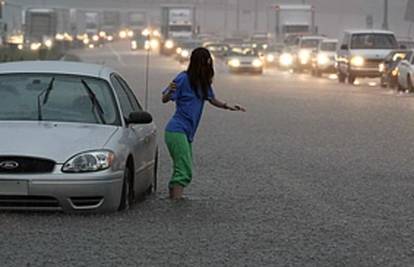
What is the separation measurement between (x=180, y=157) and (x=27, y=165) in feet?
6.99

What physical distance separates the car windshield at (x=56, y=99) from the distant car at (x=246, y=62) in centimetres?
4936

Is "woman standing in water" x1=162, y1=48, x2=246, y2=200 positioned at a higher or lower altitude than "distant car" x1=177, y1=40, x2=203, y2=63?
higher

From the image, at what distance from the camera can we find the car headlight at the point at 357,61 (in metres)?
49.4

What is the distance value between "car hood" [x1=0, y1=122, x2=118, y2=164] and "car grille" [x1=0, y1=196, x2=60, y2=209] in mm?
380

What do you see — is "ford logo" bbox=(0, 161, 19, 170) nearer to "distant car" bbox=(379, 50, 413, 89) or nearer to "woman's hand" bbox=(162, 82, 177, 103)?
"woman's hand" bbox=(162, 82, 177, 103)

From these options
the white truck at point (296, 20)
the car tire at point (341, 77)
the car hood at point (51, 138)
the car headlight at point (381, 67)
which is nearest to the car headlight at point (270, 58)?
the white truck at point (296, 20)

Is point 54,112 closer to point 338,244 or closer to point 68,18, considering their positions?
point 338,244

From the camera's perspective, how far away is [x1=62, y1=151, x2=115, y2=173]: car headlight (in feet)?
36.3

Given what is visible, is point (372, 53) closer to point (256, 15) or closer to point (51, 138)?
point (51, 138)

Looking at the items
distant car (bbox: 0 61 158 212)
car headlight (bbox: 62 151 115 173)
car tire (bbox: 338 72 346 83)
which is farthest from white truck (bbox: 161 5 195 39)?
car headlight (bbox: 62 151 115 173)

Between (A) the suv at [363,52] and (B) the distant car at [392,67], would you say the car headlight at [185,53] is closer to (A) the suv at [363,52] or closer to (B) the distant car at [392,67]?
(A) the suv at [363,52]

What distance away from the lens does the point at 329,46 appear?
62.4 meters

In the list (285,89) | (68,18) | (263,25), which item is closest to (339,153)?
(285,89)

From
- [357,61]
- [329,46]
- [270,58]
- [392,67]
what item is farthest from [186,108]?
[270,58]
